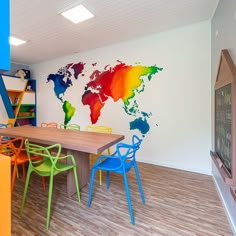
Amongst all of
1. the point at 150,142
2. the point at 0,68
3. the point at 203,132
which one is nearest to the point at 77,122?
the point at 150,142

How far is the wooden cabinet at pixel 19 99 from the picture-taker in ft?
14.1

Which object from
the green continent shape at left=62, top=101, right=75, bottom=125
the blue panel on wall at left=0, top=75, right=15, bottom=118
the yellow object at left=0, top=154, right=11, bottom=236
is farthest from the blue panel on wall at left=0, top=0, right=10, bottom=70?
the blue panel on wall at left=0, top=75, right=15, bottom=118

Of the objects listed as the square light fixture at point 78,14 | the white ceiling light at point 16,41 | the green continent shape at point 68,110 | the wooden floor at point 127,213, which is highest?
the white ceiling light at point 16,41

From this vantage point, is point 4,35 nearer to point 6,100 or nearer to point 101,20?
point 101,20

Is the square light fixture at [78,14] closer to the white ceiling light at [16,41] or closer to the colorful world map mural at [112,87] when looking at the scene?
the colorful world map mural at [112,87]

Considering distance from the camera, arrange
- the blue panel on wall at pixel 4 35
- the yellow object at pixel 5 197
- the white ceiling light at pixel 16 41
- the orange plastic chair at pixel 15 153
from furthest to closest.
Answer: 1. the white ceiling light at pixel 16 41
2. the orange plastic chair at pixel 15 153
3. the blue panel on wall at pixel 4 35
4. the yellow object at pixel 5 197

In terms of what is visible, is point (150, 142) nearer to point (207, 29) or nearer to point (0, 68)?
point (207, 29)

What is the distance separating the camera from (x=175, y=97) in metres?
2.97

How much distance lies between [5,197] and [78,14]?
8.22 ft

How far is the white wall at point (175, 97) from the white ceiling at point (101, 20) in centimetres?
22

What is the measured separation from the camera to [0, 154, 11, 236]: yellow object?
86 cm

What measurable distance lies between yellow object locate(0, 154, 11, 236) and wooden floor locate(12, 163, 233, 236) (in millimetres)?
780

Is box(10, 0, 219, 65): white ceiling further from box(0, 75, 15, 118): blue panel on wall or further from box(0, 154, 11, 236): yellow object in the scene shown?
box(0, 154, 11, 236): yellow object

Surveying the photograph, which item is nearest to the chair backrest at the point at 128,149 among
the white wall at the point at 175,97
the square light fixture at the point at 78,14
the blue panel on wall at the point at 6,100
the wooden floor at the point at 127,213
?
the wooden floor at the point at 127,213
